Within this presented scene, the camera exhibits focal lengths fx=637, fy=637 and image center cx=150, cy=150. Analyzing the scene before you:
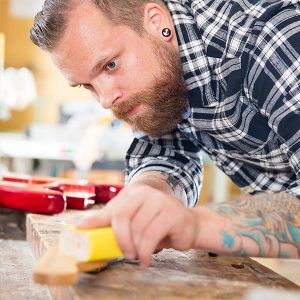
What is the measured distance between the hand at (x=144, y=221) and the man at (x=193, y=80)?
0.41 feet

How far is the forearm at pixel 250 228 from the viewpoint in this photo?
0.98 meters

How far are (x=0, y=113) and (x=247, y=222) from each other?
313 cm

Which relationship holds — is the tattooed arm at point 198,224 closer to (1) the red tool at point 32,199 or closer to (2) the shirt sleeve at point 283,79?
(2) the shirt sleeve at point 283,79

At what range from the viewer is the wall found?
6.43 metres

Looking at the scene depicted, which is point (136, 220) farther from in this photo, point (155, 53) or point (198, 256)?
point (155, 53)

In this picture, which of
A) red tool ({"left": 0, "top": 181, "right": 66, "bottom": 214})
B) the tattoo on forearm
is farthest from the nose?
the tattoo on forearm

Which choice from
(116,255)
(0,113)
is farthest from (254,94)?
(0,113)

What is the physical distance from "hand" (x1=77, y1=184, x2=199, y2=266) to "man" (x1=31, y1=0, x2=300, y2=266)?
13 centimetres

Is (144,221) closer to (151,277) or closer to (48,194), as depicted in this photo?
(151,277)

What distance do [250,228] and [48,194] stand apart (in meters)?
0.67

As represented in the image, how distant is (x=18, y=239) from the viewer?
1.58m

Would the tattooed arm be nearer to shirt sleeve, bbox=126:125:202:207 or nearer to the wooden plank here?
the wooden plank

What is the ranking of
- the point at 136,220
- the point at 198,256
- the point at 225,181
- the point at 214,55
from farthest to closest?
the point at 225,181 < the point at 214,55 < the point at 198,256 < the point at 136,220

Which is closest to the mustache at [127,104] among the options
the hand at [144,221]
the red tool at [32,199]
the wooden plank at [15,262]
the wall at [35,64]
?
the red tool at [32,199]
